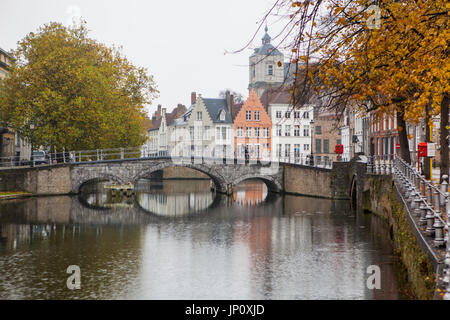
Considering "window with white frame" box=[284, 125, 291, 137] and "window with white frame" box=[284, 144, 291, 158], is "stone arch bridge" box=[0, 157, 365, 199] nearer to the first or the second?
"window with white frame" box=[284, 144, 291, 158]

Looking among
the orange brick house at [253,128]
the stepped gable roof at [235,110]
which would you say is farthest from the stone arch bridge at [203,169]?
the stepped gable roof at [235,110]

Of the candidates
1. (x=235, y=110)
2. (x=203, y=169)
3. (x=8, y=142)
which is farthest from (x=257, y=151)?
(x=8, y=142)

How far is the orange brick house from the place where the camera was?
228 feet

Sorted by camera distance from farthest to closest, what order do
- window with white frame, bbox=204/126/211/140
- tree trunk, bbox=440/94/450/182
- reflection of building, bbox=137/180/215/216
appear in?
window with white frame, bbox=204/126/211/140
reflection of building, bbox=137/180/215/216
tree trunk, bbox=440/94/450/182

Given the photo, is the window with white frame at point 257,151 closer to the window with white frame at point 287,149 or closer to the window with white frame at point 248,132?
the window with white frame at point 248,132

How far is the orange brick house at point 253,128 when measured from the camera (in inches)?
2731

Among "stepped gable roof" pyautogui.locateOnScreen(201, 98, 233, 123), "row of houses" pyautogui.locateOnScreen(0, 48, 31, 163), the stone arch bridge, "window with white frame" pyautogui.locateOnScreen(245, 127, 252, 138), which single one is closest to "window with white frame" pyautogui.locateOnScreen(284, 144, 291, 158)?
"window with white frame" pyautogui.locateOnScreen(245, 127, 252, 138)

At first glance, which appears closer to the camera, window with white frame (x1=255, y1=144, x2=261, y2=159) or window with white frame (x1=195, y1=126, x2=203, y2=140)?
window with white frame (x1=255, y1=144, x2=261, y2=159)

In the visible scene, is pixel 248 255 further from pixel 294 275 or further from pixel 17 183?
pixel 17 183

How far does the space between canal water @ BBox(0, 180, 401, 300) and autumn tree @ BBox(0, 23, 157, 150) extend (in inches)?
280

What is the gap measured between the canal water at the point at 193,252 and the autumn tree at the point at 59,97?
7114 mm

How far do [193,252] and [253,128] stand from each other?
50.8 metres

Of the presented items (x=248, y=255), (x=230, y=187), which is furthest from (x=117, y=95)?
(x=248, y=255)
